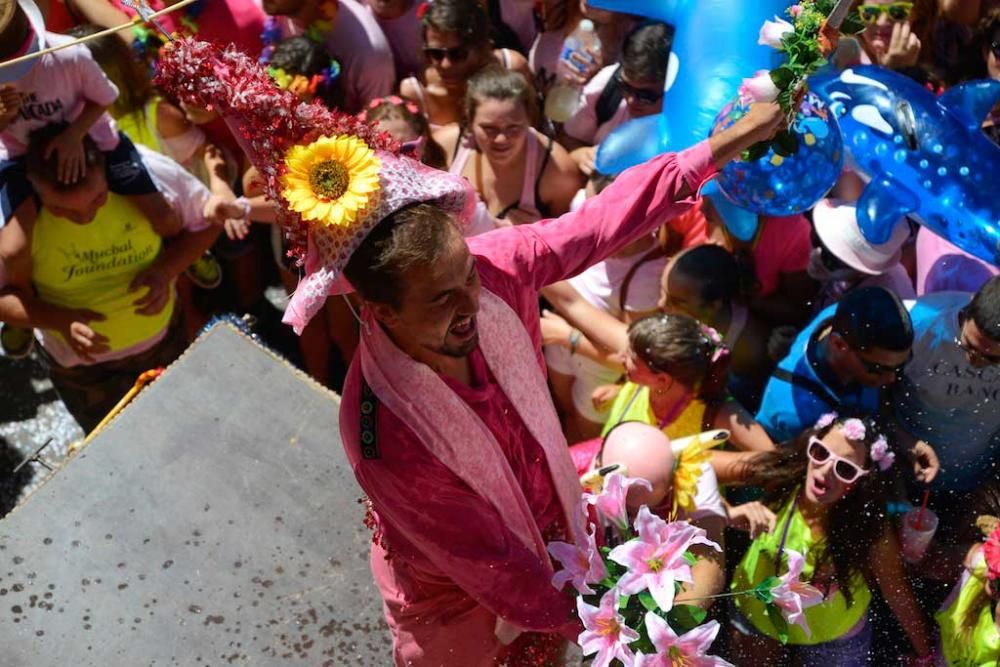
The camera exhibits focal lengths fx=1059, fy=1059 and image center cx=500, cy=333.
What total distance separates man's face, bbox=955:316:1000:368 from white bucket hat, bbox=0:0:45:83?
2668 millimetres

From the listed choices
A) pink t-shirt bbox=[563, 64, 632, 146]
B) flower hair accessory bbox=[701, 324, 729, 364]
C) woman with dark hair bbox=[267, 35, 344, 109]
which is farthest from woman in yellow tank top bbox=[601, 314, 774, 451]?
woman with dark hair bbox=[267, 35, 344, 109]

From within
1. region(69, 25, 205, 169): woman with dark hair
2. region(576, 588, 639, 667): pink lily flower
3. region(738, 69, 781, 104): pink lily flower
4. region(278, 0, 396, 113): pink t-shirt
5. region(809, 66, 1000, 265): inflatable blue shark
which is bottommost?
region(69, 25, 205, 169): woman with dark hair

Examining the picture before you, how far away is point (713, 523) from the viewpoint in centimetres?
272

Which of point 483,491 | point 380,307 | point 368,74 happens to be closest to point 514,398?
point 483,491

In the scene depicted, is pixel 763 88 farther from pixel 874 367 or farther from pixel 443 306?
pixel 874 367

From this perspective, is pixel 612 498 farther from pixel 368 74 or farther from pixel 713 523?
pixel 368 74

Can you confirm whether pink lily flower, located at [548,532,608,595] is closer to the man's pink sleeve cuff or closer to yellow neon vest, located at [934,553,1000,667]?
the man's pink sleeve cuff

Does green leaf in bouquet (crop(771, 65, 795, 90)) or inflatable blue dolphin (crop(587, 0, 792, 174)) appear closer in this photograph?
green leaf in bouquet (crop(771, 65, 795, 90))

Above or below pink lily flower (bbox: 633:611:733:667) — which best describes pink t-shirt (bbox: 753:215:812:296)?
below

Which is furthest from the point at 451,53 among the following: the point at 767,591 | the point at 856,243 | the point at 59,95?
the point at 767,591

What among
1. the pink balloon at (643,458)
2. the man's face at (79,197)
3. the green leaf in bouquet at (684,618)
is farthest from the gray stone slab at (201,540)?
the green leaf in bouquet at (684,618)

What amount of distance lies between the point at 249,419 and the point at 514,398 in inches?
47.8

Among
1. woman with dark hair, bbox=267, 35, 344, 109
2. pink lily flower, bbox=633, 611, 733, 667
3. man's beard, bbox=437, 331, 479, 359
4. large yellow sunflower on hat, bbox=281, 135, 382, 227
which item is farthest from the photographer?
woman with dark hair, bbox=267, 35, 344, 109

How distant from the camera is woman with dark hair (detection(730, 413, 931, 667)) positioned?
2.71 metres
